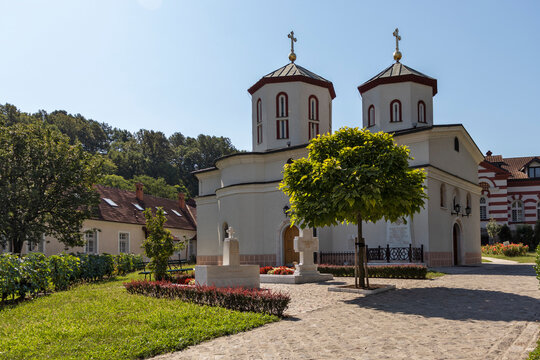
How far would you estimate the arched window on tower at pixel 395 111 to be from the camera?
85.1ft

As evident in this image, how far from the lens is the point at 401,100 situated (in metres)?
26.0

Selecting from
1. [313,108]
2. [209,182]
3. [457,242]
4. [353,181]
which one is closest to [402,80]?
[313,108]

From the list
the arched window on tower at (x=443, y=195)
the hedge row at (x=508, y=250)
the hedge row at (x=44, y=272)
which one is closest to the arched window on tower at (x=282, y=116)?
the arched window on tower at (x=443, y=195)

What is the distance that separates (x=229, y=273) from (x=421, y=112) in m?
17.5

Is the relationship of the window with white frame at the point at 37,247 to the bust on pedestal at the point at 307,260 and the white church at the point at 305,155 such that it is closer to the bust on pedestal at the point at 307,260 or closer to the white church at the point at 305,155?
the white church at the point at 305,155

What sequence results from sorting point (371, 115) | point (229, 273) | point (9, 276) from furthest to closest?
point (371, 115), point (229, 273), point (9, 276)

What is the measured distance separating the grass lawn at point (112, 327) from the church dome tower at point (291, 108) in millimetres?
17638

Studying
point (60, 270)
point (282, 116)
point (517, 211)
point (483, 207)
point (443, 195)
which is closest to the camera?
point (60, 270)

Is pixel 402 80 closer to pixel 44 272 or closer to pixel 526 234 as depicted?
pixel 44 272

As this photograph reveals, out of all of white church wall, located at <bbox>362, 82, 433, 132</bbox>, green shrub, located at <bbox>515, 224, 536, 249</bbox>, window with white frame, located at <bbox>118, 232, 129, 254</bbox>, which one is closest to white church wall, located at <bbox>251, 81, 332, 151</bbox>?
white church wall, located at <bbox>362, 82, 433, 132</bbox>

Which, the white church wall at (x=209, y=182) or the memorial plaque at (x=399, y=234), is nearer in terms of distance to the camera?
the memorial plaque at (x=399, y=234)

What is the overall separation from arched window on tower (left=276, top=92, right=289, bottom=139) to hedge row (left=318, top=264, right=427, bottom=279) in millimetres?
10846

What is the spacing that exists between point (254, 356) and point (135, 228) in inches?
1176

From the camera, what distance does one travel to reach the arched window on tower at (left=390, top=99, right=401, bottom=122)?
2594cm
